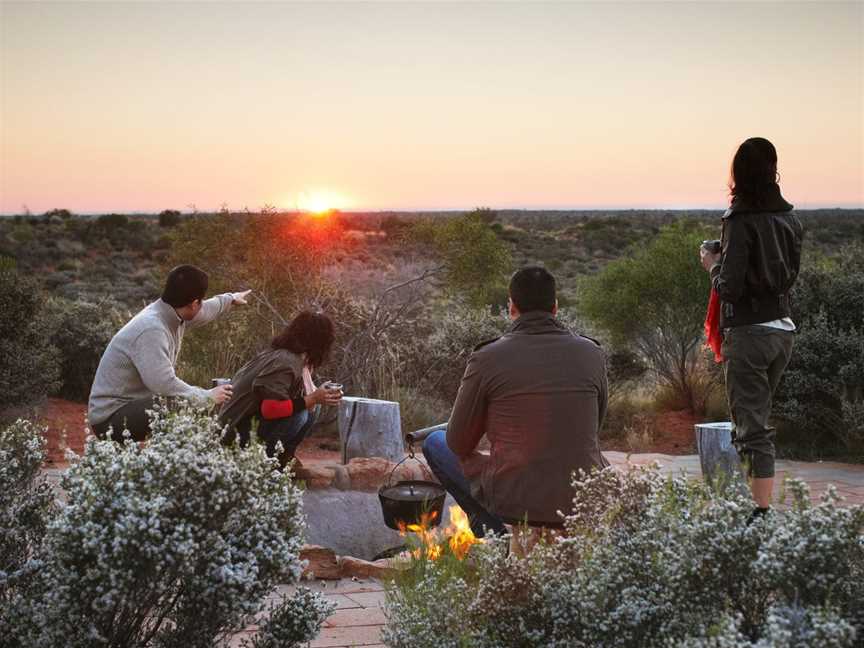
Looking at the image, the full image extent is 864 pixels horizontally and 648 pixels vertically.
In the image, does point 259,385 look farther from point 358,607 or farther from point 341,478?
point 358,607

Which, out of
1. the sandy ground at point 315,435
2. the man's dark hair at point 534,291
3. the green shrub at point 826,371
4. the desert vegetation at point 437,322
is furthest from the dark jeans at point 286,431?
the green shrub at point 826,371

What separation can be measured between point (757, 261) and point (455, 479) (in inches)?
63.9

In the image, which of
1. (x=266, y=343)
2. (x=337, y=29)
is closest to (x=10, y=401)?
(x=266, y=343)

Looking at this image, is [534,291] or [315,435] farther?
[315,435]

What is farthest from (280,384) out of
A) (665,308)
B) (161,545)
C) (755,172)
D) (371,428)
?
(665,308)

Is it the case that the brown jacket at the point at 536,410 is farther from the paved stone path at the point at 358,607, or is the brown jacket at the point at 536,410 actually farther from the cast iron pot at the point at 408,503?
the cast iron pot at the point at 408,503

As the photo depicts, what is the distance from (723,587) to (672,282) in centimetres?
812

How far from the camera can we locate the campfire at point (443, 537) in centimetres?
287

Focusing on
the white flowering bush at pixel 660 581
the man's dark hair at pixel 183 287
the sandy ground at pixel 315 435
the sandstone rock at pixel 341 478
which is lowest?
the sandy ground at pixel 315 435

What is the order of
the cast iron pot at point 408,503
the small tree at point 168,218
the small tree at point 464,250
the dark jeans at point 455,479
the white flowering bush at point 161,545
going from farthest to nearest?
the small tree at point 168,218 → the small tree at point 464,250 → the cast iron pot at point 408,503 → the dark jeans at point 455,479 → the white flowering bush at point 161,545

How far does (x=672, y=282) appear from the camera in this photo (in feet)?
32.2

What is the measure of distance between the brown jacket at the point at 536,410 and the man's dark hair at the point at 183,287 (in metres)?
1.81

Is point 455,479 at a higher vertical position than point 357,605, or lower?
higher

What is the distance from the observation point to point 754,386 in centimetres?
387
